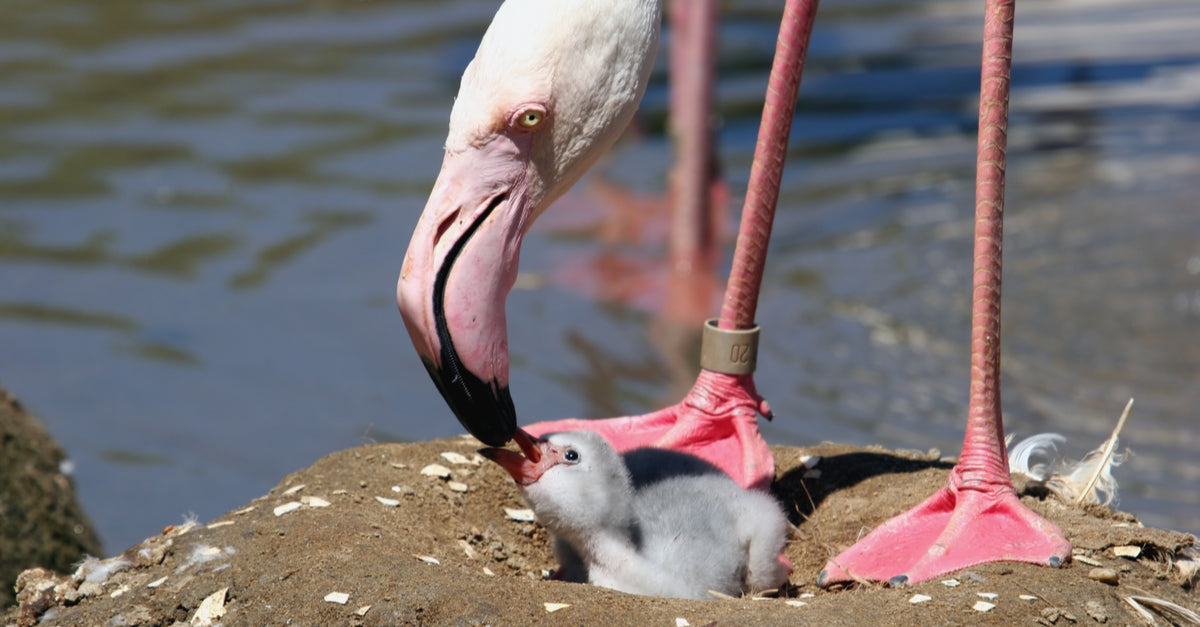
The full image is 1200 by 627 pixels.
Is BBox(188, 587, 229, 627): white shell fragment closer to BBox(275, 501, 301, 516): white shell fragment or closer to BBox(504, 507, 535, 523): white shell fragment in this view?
BBox(275, 501, 301, 516): white shell fragment

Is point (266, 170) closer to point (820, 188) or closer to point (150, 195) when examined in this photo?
point (150, 195)

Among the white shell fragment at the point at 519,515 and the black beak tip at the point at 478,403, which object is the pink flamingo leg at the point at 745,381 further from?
the black beak tip at the point at 478,403

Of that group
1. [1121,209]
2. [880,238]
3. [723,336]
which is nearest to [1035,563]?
[723,336]

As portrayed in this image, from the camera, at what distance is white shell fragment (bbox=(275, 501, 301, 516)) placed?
240 centimetres

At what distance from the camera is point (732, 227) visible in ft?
21.8

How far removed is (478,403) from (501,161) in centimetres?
40

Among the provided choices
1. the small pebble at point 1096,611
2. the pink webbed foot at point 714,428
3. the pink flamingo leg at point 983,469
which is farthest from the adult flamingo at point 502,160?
the small pebble at point 1096,611

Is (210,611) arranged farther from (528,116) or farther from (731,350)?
(731,350)

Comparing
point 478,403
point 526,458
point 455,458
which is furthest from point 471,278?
point 455,458

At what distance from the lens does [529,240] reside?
6.62 metres

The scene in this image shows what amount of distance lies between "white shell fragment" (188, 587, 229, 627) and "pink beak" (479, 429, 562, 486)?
482 millimetres

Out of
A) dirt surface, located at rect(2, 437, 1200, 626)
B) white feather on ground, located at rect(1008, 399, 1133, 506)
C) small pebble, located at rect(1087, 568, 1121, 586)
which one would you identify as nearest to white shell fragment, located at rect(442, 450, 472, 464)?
dirt surface, located at rect(2, 437, 1200, 626)

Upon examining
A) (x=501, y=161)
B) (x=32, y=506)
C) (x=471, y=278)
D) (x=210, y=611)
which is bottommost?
(x=32, y=506)

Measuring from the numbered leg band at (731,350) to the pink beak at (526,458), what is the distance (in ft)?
1.66
